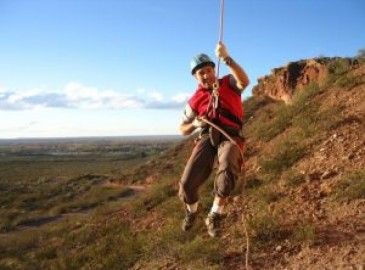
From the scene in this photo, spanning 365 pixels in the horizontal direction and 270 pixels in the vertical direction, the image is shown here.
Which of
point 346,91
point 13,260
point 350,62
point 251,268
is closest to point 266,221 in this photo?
point 251,268

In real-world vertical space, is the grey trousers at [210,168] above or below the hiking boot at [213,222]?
above

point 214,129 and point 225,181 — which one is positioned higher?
point 214,129

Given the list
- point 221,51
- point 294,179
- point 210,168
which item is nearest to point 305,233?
point 210,168

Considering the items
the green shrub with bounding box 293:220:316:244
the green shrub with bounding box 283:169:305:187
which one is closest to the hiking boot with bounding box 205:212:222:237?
the green shrub with bounding box 293:220:316:244

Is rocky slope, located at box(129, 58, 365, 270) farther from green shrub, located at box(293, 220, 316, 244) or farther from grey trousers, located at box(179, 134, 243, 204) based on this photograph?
grey trousers, located at box(179, 134, 243, 204)

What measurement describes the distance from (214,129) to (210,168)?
52 cm

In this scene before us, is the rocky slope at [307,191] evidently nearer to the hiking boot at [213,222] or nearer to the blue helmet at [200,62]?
the hiking boot at [213,222]

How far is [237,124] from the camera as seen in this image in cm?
620

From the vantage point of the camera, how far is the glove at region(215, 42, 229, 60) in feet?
18.9

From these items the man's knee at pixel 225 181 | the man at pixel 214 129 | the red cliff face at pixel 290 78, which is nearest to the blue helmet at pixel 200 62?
the man at pixel 214 129

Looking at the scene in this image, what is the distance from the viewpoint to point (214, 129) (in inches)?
241

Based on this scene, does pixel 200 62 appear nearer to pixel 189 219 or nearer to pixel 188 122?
pixel 188 122

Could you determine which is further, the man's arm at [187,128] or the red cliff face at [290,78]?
the red cliff face at [290,78]

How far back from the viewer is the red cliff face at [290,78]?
22.1 metres
